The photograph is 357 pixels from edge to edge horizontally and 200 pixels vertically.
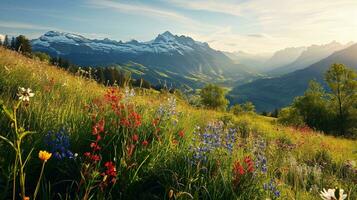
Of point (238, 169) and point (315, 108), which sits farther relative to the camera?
point (315, 108)

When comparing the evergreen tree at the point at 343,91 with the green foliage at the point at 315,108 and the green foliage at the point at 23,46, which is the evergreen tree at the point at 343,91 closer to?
the green foliage at the point at 315,108

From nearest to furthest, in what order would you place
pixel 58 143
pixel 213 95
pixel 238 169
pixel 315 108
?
pixel 238 169
pixel 58 143
pixel 315 108
pixel 213 95

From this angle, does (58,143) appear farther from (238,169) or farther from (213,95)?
(213,95)

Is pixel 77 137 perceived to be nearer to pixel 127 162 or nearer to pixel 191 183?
pixel 127 162

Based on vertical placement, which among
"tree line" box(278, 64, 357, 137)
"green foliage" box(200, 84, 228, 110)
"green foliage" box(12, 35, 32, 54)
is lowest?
"green foliage" box(200, 84, 228, 110)

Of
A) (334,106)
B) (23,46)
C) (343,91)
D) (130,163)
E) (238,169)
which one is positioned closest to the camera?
(238,169)

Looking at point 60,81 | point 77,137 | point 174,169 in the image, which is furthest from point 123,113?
point 60,81

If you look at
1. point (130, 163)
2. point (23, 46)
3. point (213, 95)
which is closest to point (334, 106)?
point (213, 95)

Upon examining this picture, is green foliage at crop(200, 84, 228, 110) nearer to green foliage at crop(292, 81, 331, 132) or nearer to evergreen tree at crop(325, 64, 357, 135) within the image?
green foliage at crop(292, 81, 331, 132)

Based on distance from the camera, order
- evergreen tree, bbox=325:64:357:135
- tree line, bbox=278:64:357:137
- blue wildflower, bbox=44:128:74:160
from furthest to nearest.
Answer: tree line, bbox=278:64:357:137 → evergreen tree, bbox=325:64:357:135 → blue wildflower, bbox=44:128:74:160

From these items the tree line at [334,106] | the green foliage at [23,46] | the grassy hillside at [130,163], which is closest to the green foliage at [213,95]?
the tree line at [334,106]

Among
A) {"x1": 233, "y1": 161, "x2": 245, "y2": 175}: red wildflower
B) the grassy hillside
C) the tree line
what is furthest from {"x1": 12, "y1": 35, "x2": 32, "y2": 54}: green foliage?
the tree line

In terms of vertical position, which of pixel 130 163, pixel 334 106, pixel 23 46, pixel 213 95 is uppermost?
pixel 23 46

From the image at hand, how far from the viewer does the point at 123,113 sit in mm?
5605
